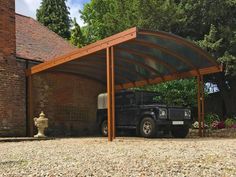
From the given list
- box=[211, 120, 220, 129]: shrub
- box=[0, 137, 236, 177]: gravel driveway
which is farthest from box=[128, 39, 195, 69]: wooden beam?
box=[211, 120, 220, 129]: shrub

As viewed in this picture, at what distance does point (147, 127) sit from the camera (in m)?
14.3

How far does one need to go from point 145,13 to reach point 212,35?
3.88 m

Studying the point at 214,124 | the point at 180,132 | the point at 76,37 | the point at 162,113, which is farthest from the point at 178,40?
the point at 76,37

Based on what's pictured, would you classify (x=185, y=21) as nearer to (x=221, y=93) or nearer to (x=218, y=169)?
(x=221, y=93)

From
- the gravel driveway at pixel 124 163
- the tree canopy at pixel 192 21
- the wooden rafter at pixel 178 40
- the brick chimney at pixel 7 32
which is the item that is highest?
the tree canopy at pixel 192 21

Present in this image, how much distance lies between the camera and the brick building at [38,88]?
15781 mm

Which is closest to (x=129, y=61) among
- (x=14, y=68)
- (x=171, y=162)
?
(x=14, y=68)

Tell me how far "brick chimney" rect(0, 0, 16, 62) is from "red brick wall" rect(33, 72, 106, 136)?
1611mm

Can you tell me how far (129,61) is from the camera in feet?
51.8

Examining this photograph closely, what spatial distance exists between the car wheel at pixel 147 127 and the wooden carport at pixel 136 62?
6.42 ft

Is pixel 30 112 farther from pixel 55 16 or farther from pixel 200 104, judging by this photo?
pixel 55 16

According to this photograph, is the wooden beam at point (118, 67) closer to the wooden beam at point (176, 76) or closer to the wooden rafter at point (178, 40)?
the wooden beam at point (176, 76)

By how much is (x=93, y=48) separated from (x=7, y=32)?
15.3 feet

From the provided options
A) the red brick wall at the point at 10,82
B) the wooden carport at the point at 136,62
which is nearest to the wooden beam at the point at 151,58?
the wooden carport at the point at 136,62
